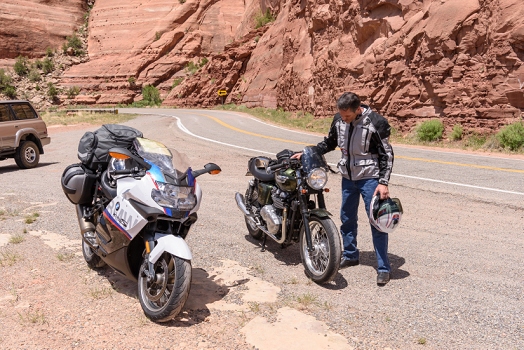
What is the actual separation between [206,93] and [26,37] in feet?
134

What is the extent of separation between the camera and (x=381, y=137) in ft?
17.2

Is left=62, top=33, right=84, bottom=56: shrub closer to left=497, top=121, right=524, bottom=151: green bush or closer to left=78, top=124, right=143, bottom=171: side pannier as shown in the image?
left=497, top=121, right=524, bottom=151: green bush

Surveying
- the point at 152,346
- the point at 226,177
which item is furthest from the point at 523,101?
the point at 152,346

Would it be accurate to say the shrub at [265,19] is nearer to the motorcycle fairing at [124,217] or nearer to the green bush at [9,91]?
the green bush at [9,91]

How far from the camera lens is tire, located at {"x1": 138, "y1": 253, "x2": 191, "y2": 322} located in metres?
4.14

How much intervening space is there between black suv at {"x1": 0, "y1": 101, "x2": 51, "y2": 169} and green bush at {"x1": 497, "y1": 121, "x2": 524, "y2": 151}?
15305mm

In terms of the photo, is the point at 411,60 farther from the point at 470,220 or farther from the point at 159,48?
the point at 159,48

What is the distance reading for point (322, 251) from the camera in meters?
5.32

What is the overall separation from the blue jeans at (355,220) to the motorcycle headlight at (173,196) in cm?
201

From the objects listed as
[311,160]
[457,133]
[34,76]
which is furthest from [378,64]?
[34,76]

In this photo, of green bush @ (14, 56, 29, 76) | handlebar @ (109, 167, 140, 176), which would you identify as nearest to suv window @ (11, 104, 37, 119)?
handlebar @ (109, 167, 140, 176)

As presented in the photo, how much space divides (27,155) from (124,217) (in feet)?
37.5

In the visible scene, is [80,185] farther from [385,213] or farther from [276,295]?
[385,213]

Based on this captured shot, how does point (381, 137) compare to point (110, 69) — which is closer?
point (381, 137)
